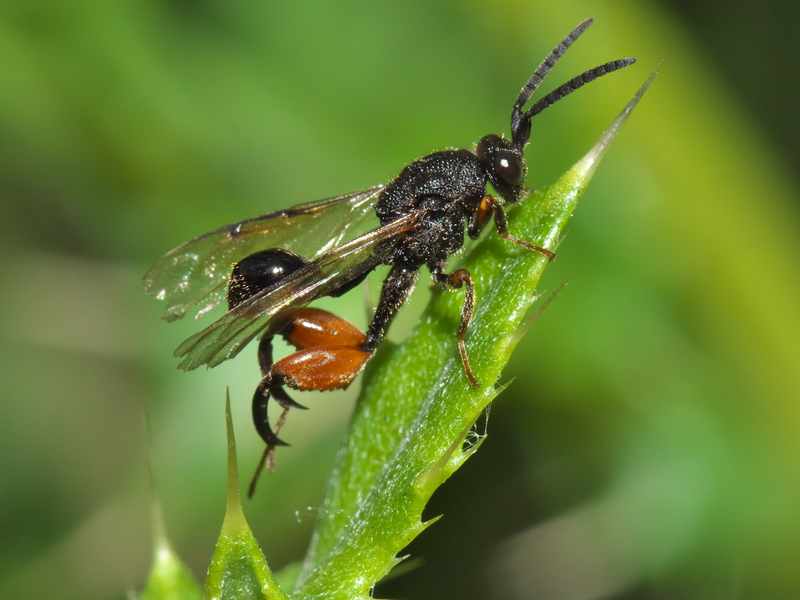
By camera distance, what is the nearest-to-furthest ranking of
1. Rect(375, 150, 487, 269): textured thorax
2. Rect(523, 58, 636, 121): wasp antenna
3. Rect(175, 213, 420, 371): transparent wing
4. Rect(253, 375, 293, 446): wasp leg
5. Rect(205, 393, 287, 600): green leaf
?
Rect(205, 393, 287, 600): green leaf
Rect(175, 213, 420, 371): transparent wing
Rect(253, 375, 293, 446): wasp leg
Rect(523, 58, 636, 121): wasp antenna
Rect(375, 150, 487, 269): textured thorax

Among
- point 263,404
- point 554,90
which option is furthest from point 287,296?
point 554,90

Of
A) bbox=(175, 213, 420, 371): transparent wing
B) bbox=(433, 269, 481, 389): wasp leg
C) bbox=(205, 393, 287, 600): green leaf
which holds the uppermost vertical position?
bbox=(175, 213, 420, 371): transparent wing

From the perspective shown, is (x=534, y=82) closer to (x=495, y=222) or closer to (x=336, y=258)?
(x=495, y=222)

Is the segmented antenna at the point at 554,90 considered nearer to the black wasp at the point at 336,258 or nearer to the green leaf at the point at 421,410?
the black wasp at the point at 336,258

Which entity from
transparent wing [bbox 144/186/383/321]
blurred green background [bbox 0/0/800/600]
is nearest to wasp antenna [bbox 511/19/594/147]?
transparent wing [bbox 144/186/383/321]

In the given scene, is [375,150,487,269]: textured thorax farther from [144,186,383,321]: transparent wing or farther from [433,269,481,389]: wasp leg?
[144,186,383,321]: transparent wing

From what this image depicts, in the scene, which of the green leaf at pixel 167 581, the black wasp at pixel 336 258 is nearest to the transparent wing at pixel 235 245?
the black wasp at pixel 336 258
